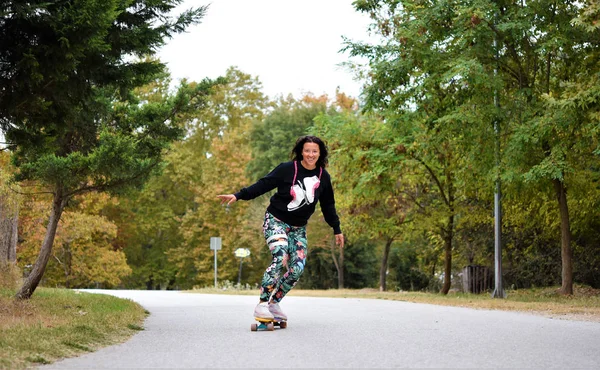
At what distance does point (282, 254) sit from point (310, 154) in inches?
45.5

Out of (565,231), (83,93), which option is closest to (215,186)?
(565,231)

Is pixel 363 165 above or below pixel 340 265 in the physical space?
above

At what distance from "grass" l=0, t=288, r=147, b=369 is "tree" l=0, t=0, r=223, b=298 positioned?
6.48 feet

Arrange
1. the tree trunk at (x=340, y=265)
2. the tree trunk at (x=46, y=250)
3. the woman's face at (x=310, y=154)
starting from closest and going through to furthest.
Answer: the woman's face at (x=310, y=154)
the tree trunk at (x=46, y=250)
the tree trunk at (x=340, y=265)

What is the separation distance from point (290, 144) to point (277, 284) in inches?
1603

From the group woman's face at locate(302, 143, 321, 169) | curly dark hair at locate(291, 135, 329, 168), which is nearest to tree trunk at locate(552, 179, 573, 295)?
curly dark hair at locate(291, 135, 329, 168)

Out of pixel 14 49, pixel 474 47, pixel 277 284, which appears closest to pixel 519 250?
pixel 474 47

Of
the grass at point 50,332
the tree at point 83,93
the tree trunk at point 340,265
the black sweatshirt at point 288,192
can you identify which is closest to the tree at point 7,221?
the tree at point 83,93

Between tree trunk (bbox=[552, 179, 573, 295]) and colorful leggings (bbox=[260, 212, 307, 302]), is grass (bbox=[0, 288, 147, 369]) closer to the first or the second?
colorful leggings (bbox=[260, 212, 307, 302])

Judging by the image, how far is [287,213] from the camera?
8.53 m

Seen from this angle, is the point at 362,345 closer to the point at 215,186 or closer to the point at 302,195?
the point at 302,195

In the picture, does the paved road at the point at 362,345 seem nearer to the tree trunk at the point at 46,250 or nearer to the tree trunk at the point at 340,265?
the tree trunk at the point at 46,250

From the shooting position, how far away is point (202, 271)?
51688 millimetres

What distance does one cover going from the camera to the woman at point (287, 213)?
27.8 feet
